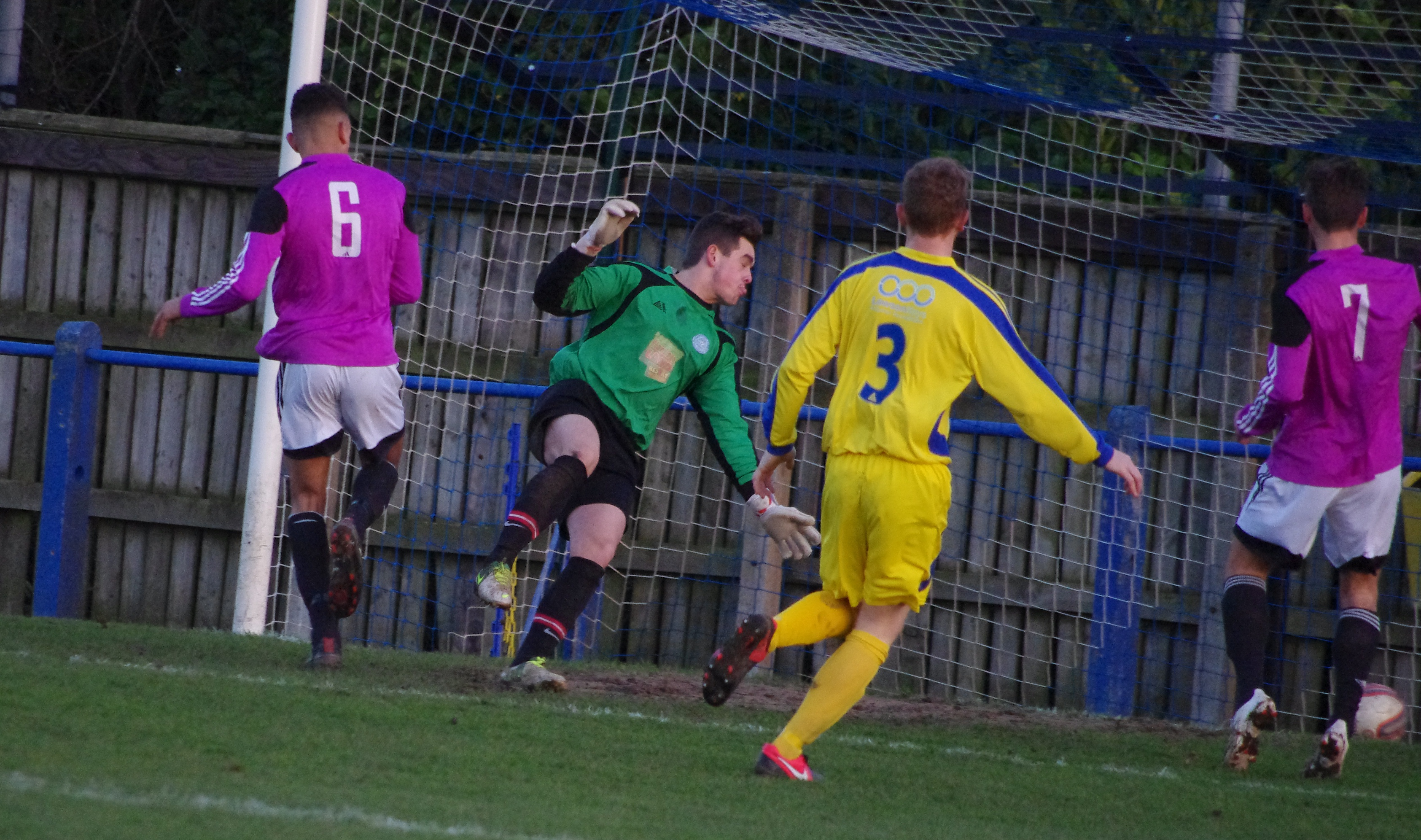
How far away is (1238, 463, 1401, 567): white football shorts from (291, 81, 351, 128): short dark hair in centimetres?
347

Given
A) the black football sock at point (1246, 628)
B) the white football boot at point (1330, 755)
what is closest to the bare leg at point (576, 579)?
the black football sock at point (1246, 628)

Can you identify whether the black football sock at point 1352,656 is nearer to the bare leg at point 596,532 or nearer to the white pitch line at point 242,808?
the bare leg at point 596,532

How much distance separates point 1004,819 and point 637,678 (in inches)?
89.0

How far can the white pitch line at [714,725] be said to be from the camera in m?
4.55

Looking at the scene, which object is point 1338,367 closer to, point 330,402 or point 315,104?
point 330,402

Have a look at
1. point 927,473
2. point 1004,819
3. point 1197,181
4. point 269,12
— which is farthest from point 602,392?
point 269,12

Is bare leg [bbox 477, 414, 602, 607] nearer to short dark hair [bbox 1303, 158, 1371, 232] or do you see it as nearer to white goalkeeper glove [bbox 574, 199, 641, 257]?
white goalkeeper glove [bbox 574, 199, 641, 257]

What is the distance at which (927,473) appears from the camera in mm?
4016

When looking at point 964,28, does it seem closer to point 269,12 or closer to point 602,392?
point 602,392

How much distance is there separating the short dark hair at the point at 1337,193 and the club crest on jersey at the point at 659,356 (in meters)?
2.20

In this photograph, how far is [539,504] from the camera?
16.2 feet

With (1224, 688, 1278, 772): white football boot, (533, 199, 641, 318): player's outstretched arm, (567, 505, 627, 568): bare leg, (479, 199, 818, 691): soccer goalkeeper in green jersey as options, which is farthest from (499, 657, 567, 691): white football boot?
(1224, 688, 1278, 772): white football boot

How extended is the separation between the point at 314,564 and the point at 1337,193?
3706 mm

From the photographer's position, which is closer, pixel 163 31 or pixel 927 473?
pixel 927 473
